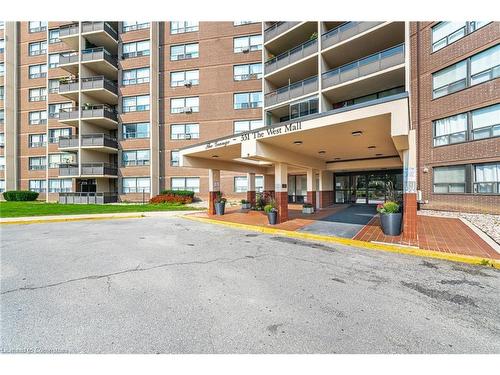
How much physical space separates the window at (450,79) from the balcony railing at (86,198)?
3142 cm

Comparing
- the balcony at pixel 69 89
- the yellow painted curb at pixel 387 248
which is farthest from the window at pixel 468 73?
the balcony at pixel 69 89

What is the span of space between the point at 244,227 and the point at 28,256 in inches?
302

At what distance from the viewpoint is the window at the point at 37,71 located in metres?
30.8

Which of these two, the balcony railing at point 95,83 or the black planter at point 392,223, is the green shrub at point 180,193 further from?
the black planter at point 392,223

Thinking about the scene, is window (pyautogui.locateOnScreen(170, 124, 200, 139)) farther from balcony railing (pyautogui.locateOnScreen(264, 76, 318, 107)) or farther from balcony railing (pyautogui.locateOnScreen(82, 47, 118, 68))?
balcony railing (pyautogui.locateOnScreen(82, 47, 118, 68))

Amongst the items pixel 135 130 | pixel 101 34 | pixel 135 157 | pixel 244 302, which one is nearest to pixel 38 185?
pixel 135 157

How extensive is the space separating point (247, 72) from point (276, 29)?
5.07 metres

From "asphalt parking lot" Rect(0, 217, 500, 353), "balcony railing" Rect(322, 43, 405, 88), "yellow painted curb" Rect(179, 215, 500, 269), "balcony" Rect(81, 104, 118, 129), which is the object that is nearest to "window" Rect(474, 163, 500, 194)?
"balcony railing" Rect(322, 43, 405, 88)

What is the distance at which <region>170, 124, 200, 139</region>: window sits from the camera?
88.1 ft

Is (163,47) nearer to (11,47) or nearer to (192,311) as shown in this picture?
(11,47)

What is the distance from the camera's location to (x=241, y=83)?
25.8 metres

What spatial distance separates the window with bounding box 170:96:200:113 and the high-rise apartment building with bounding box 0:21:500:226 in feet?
1.00

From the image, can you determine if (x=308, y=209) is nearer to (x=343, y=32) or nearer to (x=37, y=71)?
(x=343, y=32)

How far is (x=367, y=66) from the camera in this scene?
17047 mm
